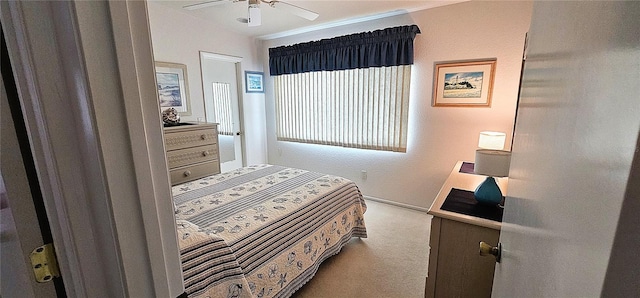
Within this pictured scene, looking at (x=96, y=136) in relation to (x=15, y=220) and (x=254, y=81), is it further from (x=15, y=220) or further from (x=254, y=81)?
(x=254, y=81)

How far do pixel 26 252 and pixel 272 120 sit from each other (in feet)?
13.1

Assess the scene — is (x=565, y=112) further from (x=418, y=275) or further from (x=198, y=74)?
(x=198, y=74)

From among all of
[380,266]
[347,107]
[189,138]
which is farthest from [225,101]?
[380,266]

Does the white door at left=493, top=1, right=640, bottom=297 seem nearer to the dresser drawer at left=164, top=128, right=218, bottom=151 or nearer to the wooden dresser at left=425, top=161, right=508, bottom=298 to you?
the wooden dresser at left=425, top=161, right=508, bottom=298

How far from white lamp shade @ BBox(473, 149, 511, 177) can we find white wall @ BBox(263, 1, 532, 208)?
1.57 meters

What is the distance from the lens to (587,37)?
37 cm

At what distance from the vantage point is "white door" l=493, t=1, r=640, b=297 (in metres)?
0.27

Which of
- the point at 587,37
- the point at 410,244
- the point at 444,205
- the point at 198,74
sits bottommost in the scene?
the point at 410,244

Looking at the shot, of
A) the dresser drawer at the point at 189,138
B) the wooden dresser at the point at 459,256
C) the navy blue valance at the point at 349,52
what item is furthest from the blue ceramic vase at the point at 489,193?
the dresser drawer at the point at 189,138

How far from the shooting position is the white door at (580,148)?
27 centimetres

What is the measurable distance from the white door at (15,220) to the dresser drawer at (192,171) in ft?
7.64

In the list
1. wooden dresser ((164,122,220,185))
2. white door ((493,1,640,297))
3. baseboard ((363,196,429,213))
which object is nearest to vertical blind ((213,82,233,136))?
wooden dresser ((164,122,220,185))

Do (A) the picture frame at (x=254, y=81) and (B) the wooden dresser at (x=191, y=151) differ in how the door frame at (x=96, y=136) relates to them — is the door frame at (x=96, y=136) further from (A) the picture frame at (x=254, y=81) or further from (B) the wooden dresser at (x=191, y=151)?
(A) the picture frame at (x=254, y=81)

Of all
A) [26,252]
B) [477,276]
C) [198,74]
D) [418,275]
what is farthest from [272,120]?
[26,252]
